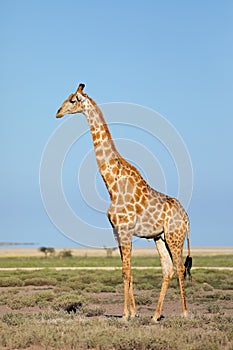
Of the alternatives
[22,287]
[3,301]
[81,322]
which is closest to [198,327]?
[81,322]

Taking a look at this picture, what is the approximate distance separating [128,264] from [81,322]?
1428 millimetres

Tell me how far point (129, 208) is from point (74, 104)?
2.36m

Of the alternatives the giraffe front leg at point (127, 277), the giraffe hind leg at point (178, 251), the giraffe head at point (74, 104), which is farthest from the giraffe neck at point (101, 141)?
the giraffe hind leg at point (178, 251)

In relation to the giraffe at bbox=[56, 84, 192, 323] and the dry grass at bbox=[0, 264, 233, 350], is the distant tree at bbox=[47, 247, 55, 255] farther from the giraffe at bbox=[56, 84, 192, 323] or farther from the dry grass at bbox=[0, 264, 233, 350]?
the giraffe at bbox=[56, 84, 192, 323]

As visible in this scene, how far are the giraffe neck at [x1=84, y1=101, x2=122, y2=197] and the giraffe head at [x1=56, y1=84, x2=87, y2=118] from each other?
0.14 m

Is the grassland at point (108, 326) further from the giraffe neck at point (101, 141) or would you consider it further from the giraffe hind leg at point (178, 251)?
the giraffe neck at point (101, 141)

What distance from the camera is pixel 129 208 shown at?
13.2 m

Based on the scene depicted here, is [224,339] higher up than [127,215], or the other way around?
[127,215]

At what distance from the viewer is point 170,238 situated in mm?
13492

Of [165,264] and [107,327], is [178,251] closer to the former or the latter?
[165,264]

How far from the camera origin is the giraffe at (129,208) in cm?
1321

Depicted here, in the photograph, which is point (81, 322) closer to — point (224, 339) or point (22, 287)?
point (224, 339)

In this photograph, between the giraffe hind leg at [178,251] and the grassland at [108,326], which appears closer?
the grassland at [108,326]

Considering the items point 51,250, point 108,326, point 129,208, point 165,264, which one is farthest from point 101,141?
point 51,250
